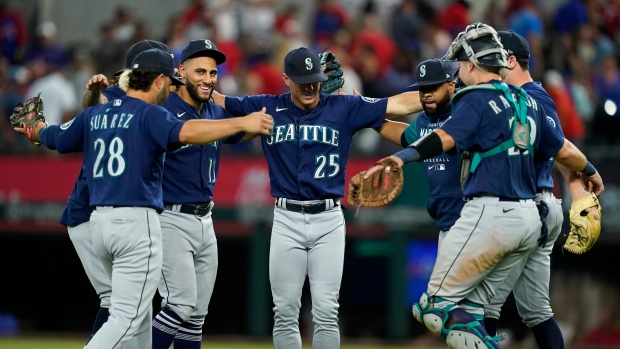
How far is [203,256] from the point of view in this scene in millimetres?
7656

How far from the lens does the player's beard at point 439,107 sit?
7.64m

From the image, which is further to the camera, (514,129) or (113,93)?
(113,93)

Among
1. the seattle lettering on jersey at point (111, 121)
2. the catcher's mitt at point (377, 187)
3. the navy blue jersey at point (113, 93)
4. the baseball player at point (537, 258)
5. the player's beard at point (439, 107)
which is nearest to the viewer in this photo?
the catcher's mitt at point (377, 187)

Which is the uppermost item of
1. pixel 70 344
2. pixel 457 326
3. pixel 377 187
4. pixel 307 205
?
pixel 377 187

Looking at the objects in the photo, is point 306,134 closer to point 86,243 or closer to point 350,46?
point 86,243

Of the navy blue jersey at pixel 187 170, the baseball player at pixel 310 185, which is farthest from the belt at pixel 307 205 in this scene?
the navy blue jersey at pixel 187 170

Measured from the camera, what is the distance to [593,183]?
7664 millimetres

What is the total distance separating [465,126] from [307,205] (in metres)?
1.53

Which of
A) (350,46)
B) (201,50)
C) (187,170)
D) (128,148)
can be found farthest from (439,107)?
(350,46)

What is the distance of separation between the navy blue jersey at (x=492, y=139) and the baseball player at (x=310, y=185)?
A: 1.20 m

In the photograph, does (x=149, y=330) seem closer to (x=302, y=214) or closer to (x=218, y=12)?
(x=302, y=214)

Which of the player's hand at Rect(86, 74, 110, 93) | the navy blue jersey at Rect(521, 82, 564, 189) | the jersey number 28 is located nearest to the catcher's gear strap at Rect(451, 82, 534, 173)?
the navy blue jersey at Rect(521, 82, 564, 189)

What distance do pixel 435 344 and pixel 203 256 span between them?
5.76 metres

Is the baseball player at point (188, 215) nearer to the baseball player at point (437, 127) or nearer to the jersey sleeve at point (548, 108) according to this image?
the baseball player at point (437, 127)
